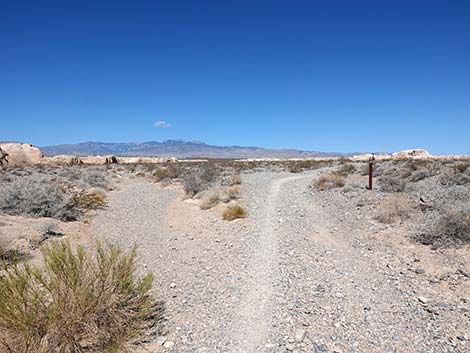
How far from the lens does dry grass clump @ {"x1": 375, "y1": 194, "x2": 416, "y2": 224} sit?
10.5 m

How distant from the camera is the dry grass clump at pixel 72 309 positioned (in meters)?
3.90

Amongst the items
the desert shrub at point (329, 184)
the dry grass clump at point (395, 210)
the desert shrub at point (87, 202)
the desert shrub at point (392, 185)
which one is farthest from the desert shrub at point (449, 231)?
the desert shrub at point (87, 202)

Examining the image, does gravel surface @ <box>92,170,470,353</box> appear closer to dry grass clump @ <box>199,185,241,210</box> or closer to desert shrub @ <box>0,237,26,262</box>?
desert shrub @ <box>0,237,26,262</box>

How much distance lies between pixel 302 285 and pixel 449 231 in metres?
4.35

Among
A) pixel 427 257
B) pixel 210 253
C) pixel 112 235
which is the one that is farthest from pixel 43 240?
pixel 427 257

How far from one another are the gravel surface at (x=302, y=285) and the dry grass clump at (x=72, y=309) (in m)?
0.55

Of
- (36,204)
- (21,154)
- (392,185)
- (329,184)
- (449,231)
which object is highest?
(21,154)

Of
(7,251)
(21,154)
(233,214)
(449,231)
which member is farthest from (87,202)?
(21,154)

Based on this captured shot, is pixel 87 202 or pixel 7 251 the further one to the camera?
pixel 87 202

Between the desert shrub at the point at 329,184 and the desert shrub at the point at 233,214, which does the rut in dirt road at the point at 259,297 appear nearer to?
the desert shrub at the point at 233,214

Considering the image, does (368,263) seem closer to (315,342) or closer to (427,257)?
(427,257)

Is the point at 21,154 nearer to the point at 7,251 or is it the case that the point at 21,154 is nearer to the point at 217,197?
the point at 217,197

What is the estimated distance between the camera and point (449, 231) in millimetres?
8141

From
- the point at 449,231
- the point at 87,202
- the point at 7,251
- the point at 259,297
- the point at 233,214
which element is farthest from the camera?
the point at 87,202
